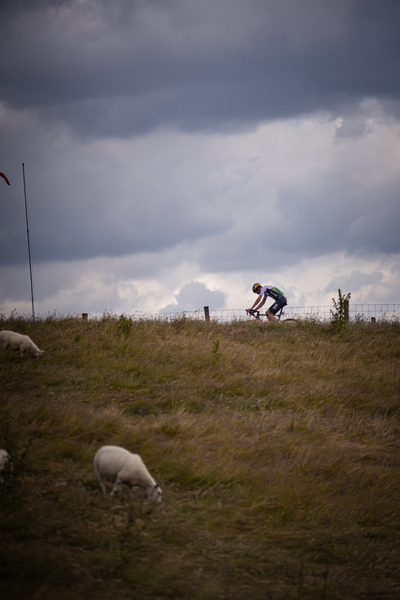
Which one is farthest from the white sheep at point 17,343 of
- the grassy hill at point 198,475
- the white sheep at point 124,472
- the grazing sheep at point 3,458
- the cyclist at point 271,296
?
the cyclist at point 271,296

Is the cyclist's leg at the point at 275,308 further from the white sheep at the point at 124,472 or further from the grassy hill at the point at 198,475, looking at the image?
the white sheep at the point at 124,472

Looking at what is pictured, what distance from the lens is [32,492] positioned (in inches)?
170

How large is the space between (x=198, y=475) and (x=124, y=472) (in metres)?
1.27

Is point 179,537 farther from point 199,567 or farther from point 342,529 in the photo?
point 342,529

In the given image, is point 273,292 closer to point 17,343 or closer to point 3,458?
point 17,343

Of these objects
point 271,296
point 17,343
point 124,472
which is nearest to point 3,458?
point 124,472

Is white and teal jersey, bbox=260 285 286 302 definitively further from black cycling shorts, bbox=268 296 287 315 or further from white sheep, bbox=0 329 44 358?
white sheep, bbox=0 329 44 358

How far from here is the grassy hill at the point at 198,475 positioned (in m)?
3.56

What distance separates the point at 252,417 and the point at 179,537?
389cm

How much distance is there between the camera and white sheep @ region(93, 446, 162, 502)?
177 inches

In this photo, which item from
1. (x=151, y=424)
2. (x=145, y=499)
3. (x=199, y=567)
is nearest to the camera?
(x=199, y=567)

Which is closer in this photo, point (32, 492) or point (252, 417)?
point (32, 492)

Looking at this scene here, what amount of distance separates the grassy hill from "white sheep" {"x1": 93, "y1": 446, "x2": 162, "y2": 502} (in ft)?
0.55

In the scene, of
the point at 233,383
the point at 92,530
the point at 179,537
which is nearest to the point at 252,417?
the point at 233,383
